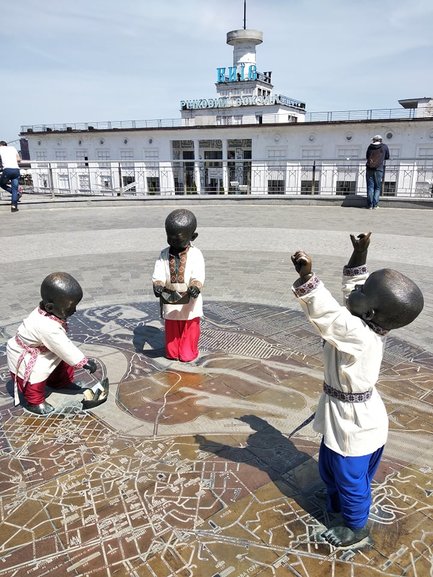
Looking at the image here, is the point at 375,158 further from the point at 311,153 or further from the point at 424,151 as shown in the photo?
the point at 311,153

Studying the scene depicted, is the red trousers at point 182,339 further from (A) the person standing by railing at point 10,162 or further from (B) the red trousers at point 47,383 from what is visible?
(A) the person standing by railing at point 10,162

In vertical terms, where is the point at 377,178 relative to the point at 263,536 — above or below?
above

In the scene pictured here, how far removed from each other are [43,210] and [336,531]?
45.7ft

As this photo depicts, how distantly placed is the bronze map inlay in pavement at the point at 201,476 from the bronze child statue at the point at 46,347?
152 mm

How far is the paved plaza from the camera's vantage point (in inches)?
89.0

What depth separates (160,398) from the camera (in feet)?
12.3

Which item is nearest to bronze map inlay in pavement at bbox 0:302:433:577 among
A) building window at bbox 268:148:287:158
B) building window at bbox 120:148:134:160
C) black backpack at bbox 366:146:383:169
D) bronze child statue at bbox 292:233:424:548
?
bronze child statue at bbox 292:233:424:548

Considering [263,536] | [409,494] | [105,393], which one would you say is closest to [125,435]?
[105,393]

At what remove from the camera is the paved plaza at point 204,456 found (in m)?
2.26

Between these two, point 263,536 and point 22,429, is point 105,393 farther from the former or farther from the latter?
point 263,536

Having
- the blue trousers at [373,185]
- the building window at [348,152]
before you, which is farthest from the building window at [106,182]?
the blue trousers at [373,185]

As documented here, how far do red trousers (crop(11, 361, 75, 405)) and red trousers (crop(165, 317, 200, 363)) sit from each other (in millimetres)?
991

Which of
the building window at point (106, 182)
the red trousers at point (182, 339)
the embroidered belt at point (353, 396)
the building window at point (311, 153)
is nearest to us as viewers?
the embroidered belt at point (353, 396)

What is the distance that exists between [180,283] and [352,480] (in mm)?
2386
